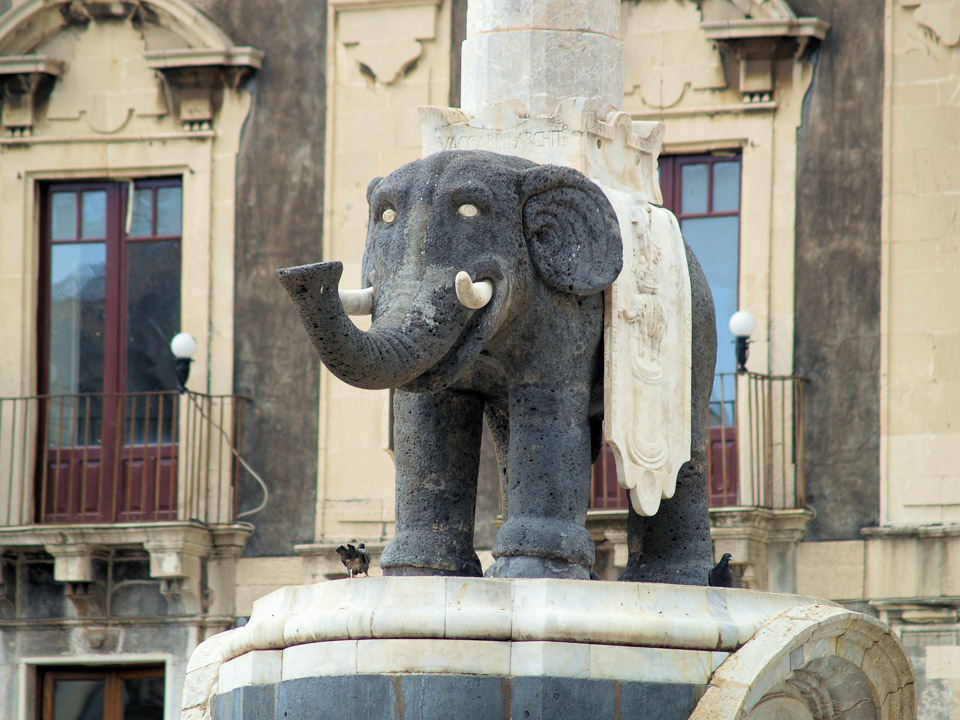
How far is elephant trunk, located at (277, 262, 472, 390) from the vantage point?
26.5ft

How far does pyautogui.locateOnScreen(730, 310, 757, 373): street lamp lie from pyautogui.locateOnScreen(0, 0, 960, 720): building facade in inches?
12.3

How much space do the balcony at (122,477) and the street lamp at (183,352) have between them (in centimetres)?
19

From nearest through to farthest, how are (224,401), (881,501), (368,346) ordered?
(368,346) < (881,501) < (224,401)

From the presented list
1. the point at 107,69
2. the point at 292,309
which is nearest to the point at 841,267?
the point at 292,309

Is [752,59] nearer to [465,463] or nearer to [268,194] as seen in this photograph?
[268,194]

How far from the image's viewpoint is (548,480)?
8.93m

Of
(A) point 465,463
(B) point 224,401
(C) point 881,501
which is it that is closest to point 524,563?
(A) point 465,463

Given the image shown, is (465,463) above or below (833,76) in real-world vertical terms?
below

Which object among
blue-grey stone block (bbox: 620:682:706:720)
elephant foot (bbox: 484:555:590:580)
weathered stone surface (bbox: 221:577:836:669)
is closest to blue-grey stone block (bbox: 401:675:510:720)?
weathered stone surface (bbox: 221:577:836:669)

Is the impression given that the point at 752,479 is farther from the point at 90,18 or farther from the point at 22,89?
the point at 22,89

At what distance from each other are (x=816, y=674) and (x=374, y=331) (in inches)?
77.8

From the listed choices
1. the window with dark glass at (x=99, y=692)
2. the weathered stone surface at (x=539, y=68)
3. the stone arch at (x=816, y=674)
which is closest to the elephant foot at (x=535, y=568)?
the stone arch at (x=816, y=674)

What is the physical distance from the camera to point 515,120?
9.30 meters

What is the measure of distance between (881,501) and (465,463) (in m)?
8.53
